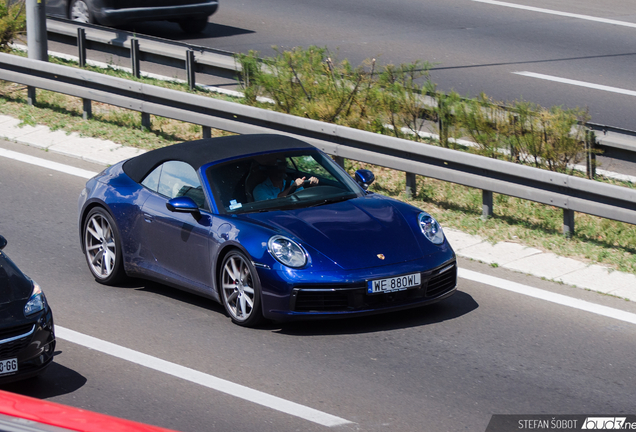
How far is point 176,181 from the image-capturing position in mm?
8391

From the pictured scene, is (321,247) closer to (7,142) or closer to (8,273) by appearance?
(8,273)

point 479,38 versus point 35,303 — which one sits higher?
point 479,38

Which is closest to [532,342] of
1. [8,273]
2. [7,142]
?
[8,273]

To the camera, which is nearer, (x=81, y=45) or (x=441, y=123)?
(x=441, y=123)

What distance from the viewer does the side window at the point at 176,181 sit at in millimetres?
8172

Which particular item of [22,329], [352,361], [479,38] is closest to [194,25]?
[479,38]

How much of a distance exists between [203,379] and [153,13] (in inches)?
525

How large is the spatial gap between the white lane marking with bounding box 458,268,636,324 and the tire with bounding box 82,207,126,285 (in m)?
3.06

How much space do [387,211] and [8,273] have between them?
307 cm

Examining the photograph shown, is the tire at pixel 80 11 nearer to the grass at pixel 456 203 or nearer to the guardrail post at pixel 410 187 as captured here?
the grass at pixel 456 203

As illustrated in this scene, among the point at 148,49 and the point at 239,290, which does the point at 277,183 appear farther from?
the point at 148,49

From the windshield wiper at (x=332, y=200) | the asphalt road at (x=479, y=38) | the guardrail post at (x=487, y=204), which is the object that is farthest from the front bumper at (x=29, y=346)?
the asphalt road at (x=479, y=38)

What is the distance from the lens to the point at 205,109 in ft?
40.7

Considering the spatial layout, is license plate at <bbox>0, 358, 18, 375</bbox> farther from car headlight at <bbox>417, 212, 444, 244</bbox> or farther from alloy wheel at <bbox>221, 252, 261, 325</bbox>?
car headlight at <bbox>417, 212, 444, 244</bbox>
